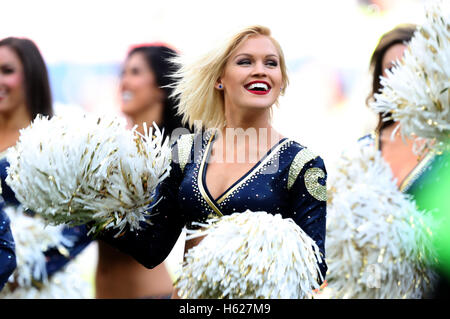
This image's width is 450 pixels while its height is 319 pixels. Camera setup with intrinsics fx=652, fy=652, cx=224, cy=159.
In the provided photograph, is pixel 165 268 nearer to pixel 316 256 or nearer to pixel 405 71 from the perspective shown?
pixel 316 256

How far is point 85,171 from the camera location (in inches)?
76.9

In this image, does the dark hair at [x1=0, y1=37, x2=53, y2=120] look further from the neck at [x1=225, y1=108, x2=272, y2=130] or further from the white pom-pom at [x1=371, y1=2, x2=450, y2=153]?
the white pom-pom at [x1=371, y1=2, x2=450, y2=153]

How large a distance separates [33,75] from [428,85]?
2.15m

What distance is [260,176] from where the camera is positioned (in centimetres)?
221

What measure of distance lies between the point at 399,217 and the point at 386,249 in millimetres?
149

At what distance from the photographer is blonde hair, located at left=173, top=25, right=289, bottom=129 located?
2.29 meters

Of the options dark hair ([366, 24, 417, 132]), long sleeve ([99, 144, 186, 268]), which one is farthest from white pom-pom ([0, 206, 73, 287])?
dark hair ([366, 24, 417, 132])

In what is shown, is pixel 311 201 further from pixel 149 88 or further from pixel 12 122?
pixel 12 122

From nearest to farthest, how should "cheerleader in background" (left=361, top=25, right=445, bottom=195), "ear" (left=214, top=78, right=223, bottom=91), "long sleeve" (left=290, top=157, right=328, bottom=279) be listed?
"long sleeve" (left=290, top=157, right=328, bottom=279) < "ear" (left=214, top=78, right=223, bottom=91) < "cheerleader in background" (left=361, top=25, right=445, bottom=195)

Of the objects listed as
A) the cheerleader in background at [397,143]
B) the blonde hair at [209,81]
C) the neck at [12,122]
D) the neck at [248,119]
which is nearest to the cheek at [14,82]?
the neck at [12,122]

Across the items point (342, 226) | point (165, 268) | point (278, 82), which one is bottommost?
point (165, 268)

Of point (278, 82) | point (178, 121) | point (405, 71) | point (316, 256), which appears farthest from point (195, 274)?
point (178, 121)

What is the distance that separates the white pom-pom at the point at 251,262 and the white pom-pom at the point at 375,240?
91 cm
